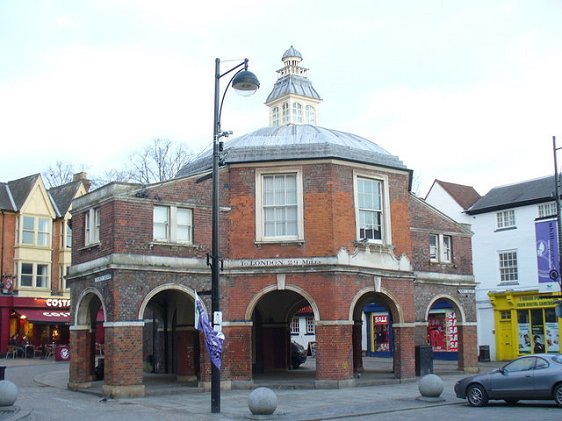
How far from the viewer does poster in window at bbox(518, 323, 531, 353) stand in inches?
1491

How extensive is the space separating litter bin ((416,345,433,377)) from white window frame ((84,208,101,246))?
12782 mm

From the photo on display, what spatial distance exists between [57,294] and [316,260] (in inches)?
1057

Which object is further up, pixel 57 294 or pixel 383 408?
pixel 57 294

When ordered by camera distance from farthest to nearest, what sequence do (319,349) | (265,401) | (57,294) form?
(57,294) → (319,349) → (265,401)

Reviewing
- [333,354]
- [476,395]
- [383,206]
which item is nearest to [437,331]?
[383,206]

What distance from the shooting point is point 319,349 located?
77.7 ft

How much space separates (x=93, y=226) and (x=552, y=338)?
2442cm

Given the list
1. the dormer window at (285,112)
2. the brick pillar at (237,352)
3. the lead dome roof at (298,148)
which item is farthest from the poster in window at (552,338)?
the brick pillar at (237,352)

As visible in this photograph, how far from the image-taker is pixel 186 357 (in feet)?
86.8

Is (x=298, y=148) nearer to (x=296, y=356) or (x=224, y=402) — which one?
(x=224, y=402)

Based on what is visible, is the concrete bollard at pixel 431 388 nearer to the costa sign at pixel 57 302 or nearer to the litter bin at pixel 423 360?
the litter bin at pixel 423 360

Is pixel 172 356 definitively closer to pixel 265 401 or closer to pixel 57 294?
pixel 265 401

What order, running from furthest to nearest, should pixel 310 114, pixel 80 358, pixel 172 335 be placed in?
pixel 310 114
pixel 172 335
pixel 80 358

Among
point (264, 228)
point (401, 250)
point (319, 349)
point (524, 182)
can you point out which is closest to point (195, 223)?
point (264, 228)
